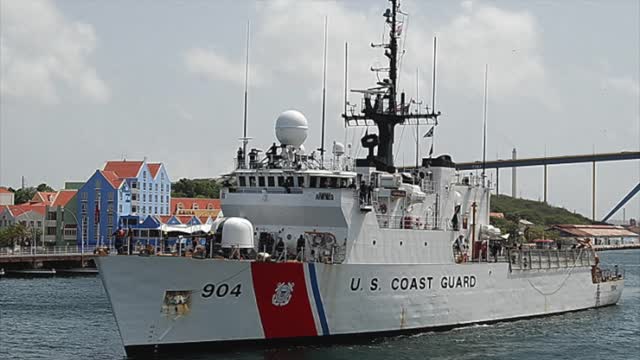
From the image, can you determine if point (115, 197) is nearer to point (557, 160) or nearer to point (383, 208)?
point (383, 208)

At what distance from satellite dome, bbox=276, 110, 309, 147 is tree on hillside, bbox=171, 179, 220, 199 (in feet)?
241

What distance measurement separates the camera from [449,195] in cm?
3161

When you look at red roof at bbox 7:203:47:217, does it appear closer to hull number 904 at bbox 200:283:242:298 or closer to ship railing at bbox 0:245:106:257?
ship railing at bbox 0:245:106:257

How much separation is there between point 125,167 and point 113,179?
3643 millimetres

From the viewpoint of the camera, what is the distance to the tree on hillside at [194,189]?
10153 cm

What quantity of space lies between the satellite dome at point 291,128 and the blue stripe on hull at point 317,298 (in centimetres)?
419

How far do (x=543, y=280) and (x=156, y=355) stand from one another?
17.8 meters

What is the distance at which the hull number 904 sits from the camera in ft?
77.3

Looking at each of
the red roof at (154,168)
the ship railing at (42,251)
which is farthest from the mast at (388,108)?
the red roof at (154,168)

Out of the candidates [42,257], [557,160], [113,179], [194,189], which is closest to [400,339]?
[42,257]

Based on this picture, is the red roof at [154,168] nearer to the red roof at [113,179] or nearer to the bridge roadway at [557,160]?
the red roof at [113,179]

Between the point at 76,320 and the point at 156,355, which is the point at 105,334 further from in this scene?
the point at 156,355

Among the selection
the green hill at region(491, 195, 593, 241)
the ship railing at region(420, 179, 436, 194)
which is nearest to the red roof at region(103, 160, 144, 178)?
the ship railing at region(420, 179, 436, 194)

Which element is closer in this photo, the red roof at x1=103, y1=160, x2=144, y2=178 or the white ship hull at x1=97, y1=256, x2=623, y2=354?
the white ship hull at x1=97, y1=256, x2=623, y2=354
